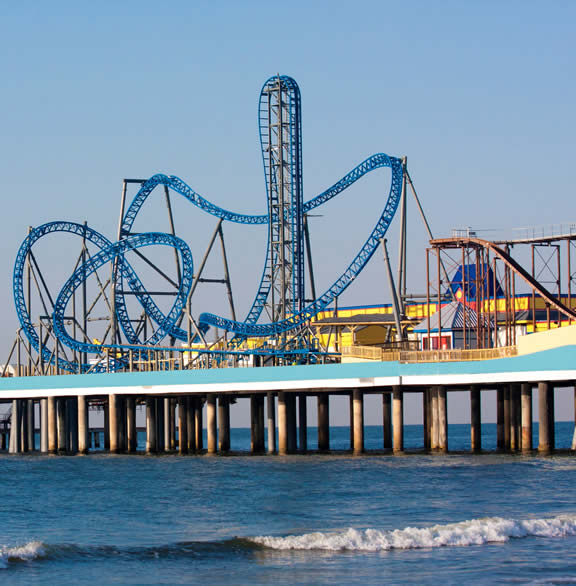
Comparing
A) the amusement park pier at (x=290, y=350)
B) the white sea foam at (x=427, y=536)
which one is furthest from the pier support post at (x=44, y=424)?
the white sea foam at (x=427, y=536)

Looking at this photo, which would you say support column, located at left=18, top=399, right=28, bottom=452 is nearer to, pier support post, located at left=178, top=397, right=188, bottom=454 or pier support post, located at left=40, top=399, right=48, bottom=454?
pier support post, located at left=40, top=399, right=48, bottom=454

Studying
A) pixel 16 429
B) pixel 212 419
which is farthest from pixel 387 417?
pixel 16 429

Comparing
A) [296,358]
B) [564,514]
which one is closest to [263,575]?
[564,514]

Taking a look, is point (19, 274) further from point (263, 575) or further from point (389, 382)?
point (263, 575)

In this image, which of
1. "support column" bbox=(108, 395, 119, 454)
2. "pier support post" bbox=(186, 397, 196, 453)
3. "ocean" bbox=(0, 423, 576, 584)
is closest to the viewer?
"ocean" bbox=(0, 423, 576, 584)

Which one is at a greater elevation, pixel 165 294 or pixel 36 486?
pixel 165 294

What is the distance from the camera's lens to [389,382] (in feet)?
149

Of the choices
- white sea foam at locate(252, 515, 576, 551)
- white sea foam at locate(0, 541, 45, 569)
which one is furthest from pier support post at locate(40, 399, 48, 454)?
white sea foam at locate(252, 515, 576, 551)

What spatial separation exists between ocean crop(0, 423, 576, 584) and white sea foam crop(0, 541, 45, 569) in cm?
4

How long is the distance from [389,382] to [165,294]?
736 inches

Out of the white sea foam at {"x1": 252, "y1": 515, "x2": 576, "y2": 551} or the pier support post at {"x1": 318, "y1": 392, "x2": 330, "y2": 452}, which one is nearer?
the white sea foam at {"x1": 252, "y1": 515, "x2": 576, "y2": 551}

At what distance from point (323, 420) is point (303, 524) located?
81.5 ft

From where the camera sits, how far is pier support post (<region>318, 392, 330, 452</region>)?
5228 cm

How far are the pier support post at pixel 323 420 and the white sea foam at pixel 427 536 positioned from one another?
2613 centimetres
